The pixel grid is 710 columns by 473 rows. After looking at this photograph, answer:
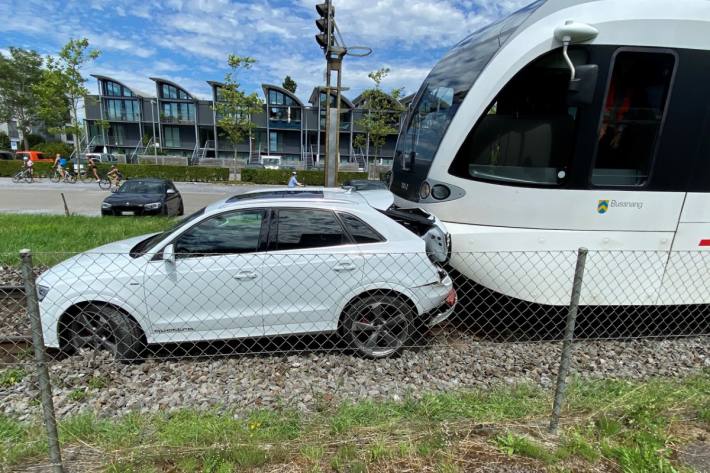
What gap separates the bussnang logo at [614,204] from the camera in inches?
150

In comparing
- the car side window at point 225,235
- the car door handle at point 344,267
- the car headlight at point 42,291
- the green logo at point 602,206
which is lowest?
the car headlight at point 42,291

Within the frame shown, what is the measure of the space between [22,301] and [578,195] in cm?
664

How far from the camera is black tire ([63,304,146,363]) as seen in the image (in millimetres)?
3506

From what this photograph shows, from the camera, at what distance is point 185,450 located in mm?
2186

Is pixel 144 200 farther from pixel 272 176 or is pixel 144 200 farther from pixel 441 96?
pixel 272 176

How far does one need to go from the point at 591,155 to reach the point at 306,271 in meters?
3.01

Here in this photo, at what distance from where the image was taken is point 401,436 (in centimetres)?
234

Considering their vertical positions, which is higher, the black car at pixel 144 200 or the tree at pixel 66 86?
the tree at pixel 66 86

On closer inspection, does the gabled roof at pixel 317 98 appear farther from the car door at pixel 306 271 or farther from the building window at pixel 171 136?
the car door at pixel 306 271

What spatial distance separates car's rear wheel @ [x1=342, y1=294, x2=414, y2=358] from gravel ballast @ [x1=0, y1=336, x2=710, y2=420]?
0.15m

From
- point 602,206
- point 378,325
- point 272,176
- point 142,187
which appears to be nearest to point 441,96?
point 602,206

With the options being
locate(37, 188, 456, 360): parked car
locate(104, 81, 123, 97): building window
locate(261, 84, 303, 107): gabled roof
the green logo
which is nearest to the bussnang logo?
the green logo

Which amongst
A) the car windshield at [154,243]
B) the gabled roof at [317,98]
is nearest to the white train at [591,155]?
the car windshield at [154,243]

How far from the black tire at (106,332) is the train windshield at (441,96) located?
10.7 feet
